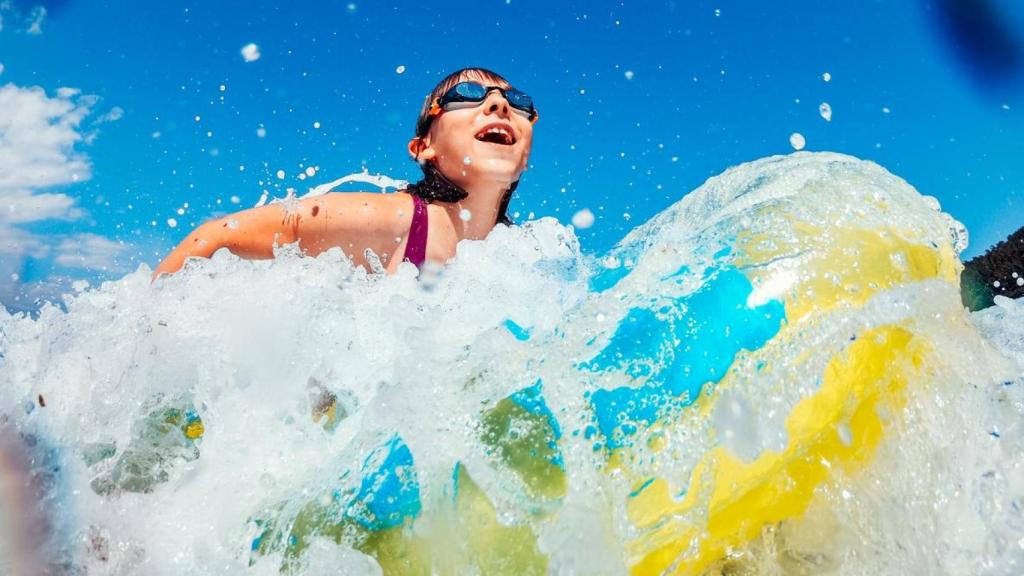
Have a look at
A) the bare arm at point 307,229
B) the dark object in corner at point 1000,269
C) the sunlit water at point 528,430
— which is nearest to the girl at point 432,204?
the bare arm at point 307,229

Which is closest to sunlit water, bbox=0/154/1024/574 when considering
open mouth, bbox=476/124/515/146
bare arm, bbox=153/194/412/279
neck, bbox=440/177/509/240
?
bare arm, bbox=153/194/412/279

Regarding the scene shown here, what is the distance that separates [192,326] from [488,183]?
1.69m

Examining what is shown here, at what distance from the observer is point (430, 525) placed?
151 centimetres

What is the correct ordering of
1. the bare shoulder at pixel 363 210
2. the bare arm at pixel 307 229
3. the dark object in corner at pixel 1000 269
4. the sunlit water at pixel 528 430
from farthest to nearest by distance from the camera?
the dark object in corner at pixel 1000 269 → the bare shoulder at pixel 363 210 → the bare arm at pixel 307 229 → the sunlit water at pixel 528 430

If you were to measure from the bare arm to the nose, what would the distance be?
70cm

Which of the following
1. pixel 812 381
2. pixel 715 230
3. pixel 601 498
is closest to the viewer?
pixel 601 498

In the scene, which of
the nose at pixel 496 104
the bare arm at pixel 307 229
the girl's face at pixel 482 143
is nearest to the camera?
the bare arm at pixel 307 229

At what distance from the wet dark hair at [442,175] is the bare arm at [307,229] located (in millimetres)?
234

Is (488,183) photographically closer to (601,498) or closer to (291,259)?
(291,259)

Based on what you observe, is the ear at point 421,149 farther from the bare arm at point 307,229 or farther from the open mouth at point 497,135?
the bare arm at point 307,229

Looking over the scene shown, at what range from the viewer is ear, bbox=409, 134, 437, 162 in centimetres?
367

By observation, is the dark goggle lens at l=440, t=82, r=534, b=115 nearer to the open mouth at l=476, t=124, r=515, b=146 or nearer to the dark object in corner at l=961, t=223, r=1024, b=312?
the open mouth at l=476, t=124, r=515, b=146

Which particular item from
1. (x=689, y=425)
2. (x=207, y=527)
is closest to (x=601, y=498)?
(x=689, y=425)

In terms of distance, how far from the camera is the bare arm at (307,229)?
2.96m
